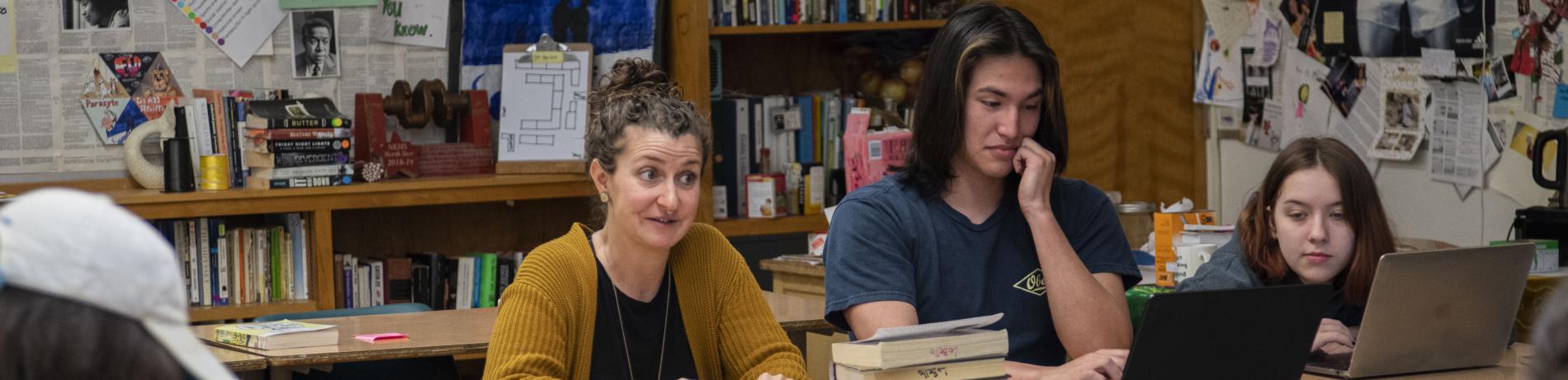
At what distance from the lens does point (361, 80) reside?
4438 millimetres

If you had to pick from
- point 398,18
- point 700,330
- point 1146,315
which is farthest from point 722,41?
point 1146,315

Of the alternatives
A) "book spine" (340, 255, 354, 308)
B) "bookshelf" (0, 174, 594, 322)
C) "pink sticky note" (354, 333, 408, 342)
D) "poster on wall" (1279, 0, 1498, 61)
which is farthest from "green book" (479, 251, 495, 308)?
"poster on wall" (1279, 0, 1498, 61)

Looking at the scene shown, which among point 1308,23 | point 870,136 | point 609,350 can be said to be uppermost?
point 1308,23

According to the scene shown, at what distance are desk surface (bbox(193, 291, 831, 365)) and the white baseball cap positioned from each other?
1.67 meters

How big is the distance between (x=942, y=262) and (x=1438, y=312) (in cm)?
72

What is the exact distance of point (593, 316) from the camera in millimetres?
2213

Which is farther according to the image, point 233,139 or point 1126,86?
point 1126,86

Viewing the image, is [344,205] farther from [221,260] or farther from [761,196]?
[761,196]

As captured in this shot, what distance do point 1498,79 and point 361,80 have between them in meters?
2.89

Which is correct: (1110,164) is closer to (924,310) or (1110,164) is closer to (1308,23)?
(1308,23)

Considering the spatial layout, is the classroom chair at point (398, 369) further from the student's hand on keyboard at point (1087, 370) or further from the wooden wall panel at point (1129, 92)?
the wooden wall panel at point (1129, 92)

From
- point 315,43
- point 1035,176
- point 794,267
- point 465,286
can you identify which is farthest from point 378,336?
point 315,43

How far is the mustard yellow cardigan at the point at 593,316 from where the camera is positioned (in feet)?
6.98

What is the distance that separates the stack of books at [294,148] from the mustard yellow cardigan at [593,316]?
6.31 ft
